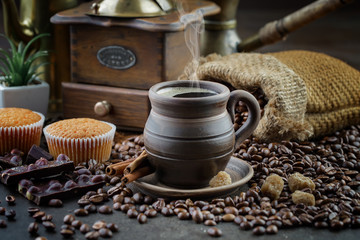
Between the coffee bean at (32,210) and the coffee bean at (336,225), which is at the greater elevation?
the coffee bean at (336,225)

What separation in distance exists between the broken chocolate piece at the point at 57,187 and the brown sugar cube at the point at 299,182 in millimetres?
567

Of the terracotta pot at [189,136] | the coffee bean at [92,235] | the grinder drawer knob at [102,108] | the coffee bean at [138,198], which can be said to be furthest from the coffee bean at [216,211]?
the grinder drawer knob at [102,108]

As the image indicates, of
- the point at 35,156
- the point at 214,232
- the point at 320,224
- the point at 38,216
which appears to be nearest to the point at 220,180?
the point at 214,232

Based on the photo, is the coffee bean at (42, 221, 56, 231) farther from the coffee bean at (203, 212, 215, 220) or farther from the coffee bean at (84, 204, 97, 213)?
the coffee bean at (203, 212, 215, 220)

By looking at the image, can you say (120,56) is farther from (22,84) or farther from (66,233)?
(66,233)

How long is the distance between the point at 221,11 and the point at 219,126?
1249 millimetres

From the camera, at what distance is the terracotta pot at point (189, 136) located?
1.49 m

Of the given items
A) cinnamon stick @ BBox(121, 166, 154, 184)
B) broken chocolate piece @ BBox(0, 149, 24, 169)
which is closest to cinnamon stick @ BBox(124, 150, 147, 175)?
cinnamon stick @ BBox(121, 166, 154, 184)

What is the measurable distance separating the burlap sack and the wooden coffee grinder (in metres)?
0.15

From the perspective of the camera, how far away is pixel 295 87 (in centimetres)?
201

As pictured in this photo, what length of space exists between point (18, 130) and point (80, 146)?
0.81ft

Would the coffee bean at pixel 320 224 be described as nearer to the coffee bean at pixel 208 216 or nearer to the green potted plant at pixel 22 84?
the coffee bean at pixel 208 216

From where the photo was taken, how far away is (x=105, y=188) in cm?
167

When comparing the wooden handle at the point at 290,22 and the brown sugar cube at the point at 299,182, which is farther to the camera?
the wooden handle at the point at 290,22
